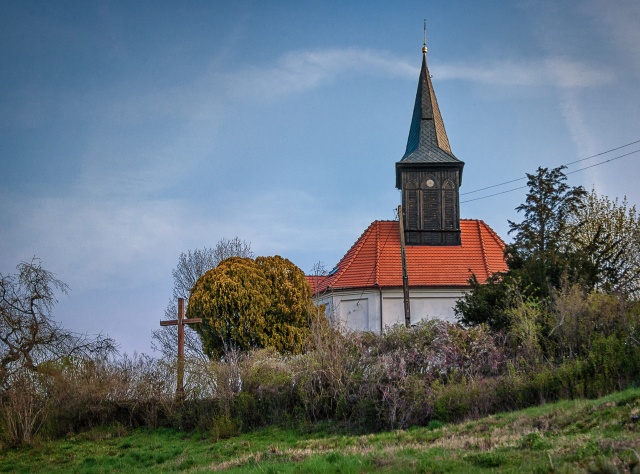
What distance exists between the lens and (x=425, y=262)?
118ft

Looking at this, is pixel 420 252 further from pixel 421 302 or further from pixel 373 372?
pixel 373 372

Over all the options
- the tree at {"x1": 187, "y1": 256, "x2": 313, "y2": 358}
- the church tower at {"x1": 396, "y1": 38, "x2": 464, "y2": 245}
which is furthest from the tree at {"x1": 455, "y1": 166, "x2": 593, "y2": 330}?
the church tower at {"x1": 396, "y1": 38, "x2": 464, "y2": 245}

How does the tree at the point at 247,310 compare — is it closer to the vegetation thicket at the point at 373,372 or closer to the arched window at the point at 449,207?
the vegetation thicket at the point at 373,372

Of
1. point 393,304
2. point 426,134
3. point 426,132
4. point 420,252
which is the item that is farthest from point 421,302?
point 426,132

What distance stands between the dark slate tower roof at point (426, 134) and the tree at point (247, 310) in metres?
13.7

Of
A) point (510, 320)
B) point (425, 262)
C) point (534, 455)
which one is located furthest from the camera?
point (425, 262)

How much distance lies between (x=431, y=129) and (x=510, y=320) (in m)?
20.2

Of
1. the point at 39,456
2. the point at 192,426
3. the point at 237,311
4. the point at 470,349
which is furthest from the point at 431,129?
the point at 39,456

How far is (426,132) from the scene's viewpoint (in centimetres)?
3938

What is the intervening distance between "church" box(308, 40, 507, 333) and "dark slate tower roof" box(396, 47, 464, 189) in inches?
1.9

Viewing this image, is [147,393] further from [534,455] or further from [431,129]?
[431,129]

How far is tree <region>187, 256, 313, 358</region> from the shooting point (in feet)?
82.3

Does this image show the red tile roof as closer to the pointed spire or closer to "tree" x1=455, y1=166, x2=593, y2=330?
the pointed spire

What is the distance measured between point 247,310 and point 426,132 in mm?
17869
